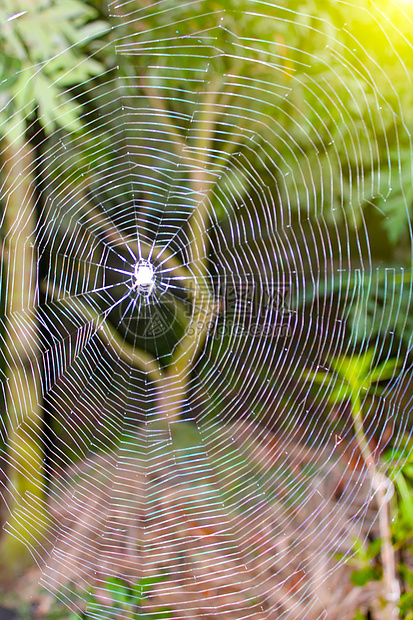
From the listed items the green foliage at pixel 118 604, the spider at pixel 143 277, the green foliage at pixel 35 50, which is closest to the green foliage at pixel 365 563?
the green foliage at pixel 118 604

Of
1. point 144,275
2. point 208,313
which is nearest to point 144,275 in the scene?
point 144,275

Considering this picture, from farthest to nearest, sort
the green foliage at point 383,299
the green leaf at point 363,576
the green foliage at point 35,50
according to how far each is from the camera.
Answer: the green foliage at point 383,299, the green leaf at point 363,576, the green foliage at point 35,50

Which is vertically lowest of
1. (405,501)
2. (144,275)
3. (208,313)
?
(405,501)

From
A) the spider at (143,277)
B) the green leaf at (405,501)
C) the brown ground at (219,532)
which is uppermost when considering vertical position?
the spider at (143,277)

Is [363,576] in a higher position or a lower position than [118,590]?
higher

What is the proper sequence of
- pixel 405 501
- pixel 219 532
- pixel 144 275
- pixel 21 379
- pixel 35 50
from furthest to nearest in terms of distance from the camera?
1. pixel 144 275
2. pixel 21 379
3. pixel 219 532
4. pixel 405 501
5. pixel 35 50

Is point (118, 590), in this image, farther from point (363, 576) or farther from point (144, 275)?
point (144, 275)

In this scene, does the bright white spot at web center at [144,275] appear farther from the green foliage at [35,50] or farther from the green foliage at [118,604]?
the green foliage at [118,604]
